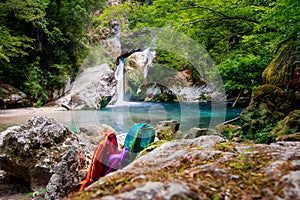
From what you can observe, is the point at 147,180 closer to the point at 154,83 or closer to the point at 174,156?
the point at 174,156

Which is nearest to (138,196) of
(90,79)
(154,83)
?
(90,79)

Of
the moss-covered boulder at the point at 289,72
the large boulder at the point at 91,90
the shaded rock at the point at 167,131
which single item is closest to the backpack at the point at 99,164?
the moss-covered boulder at the point at 289,72

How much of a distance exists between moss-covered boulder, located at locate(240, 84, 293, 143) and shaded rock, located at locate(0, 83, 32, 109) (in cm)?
1546

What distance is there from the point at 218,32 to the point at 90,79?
46.5 feet

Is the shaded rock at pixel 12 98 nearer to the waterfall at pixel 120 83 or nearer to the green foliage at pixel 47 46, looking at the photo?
the green foliage at pixel 47 46

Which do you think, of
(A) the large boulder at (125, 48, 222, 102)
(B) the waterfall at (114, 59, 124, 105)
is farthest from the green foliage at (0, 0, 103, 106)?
(A) the large boulder at (125, 48, 222, 102)

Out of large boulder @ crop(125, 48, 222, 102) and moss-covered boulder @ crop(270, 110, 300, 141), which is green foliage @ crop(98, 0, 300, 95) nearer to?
moss-covered boulder @ crop(270, 110, 300, 141)

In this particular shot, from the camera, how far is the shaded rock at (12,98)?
568 inches

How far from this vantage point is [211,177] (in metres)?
0.98

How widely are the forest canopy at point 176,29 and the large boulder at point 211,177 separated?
3039 mm

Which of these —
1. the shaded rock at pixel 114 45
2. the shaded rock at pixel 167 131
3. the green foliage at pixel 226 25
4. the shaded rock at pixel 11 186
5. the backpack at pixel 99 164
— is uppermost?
the shaded rock at pixel 114 45

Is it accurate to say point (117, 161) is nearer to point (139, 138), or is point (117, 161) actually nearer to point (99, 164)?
point (99, 164)

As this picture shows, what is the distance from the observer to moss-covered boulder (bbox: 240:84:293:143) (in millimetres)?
4285

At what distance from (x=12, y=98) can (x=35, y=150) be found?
44.1ft
